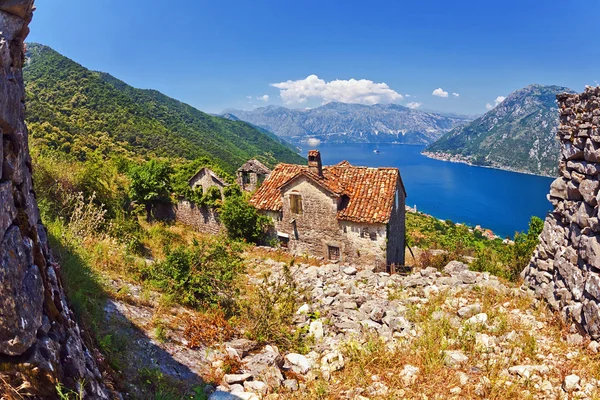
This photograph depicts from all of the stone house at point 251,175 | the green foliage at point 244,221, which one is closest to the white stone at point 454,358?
the green foliage at point 244,221

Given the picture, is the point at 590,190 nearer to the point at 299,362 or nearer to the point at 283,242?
the point at 299,362

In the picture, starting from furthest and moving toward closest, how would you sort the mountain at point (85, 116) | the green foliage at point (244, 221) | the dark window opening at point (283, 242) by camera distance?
the mountain at point (85, 116) < the green foliage at point (244, 221) < the dark window opening at point (283, 242)

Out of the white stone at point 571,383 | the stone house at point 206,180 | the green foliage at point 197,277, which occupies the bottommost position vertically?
the white stone at point 571,383

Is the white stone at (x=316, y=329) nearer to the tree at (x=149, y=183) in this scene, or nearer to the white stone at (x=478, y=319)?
the white stone at (x=478, y=319)

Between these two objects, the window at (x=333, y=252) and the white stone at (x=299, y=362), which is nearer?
the white stone at (x=299, y=362)

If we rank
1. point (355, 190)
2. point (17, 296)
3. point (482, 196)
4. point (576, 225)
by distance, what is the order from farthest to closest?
point (482, 196)
point (355, 190)
point (576, 225)
point (17, 296)

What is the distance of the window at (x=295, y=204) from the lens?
1788 centimetres

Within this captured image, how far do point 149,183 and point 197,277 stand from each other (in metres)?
15.7

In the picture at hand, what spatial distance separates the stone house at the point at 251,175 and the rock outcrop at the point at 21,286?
21113 millimetres

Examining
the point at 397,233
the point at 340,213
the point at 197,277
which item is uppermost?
the point at 340,213

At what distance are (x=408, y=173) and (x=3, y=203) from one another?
168m

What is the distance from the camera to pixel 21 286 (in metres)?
2.50

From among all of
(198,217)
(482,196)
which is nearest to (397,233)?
(198,217)

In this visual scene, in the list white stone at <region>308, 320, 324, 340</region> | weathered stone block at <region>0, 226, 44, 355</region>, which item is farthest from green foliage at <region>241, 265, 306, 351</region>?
weathered stone block at <region>0, 226, 44, 355</region>
